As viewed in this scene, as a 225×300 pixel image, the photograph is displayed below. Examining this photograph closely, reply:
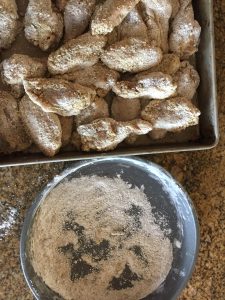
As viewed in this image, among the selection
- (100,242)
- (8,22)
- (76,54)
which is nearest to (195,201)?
(100,242)

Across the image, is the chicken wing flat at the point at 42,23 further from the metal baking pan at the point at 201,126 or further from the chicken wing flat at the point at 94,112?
the chicken wing flat at the point at 94,112

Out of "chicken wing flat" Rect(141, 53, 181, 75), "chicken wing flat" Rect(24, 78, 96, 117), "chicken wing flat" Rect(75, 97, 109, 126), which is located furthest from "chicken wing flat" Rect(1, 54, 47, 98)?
"chicken wing flat" Rect(141, 53, 181, 75)

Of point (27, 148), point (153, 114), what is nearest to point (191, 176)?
point (153, 114)

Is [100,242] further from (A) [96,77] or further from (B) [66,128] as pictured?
(A) [96,77]

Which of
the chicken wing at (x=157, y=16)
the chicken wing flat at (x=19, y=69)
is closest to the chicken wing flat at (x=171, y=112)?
the chicken wing at (x=157, y=16)

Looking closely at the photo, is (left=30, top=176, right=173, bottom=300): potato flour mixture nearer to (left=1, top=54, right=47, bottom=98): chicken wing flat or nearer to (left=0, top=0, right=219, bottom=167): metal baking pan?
(left=0, top=0, right=219, bottom=167): metal baking pan

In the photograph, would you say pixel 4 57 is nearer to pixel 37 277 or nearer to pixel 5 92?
pixel 5 92
